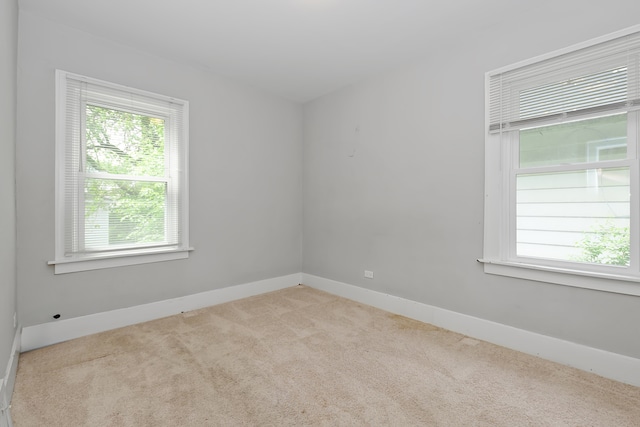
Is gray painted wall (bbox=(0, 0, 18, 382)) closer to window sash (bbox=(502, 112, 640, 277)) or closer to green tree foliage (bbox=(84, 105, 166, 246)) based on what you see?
green tree foliage (bbox=(84, 105, 166, 246))

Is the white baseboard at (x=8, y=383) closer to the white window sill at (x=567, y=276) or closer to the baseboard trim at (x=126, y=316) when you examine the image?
the baseboard trim at (x=126, y=316)

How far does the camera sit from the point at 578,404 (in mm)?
1699

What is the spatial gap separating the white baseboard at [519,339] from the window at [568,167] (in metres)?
0.45

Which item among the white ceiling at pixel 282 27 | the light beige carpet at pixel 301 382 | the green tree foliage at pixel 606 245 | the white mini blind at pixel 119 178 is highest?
the white ceiling at pixel 282 27

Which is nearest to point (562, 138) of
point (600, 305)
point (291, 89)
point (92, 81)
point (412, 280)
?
point (600, 305)

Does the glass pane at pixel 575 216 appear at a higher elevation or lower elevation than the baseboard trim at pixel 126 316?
higher

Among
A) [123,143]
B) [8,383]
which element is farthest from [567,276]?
[123,143]

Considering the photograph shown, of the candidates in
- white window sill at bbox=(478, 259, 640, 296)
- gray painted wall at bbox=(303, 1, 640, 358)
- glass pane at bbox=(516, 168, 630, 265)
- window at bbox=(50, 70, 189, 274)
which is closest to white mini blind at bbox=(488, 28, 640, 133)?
gray painted wall at bbox=(303, 1, 640, 358)

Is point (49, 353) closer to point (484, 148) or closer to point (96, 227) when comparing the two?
point (96, 227)

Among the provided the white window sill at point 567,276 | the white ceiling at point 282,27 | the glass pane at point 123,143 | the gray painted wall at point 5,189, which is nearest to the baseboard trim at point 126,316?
the gray painted wall at point 5,189

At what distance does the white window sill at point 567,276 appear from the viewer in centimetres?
189

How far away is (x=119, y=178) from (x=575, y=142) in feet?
12.5

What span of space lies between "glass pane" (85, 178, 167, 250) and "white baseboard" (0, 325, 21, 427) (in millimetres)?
826

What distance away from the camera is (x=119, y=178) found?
273cm
